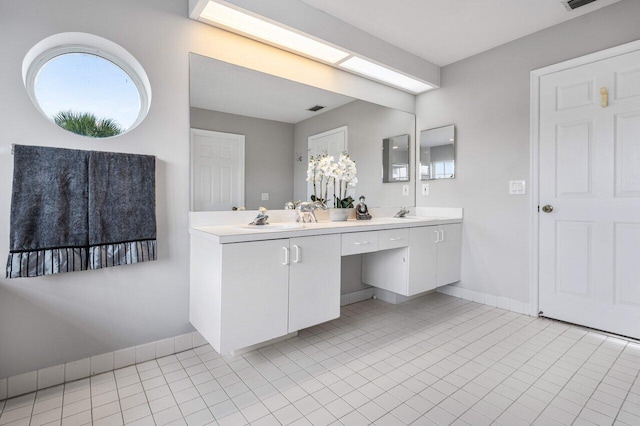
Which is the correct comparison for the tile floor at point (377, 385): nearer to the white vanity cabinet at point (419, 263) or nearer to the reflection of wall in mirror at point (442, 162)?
the white vanity cabinet at point (419, 263)

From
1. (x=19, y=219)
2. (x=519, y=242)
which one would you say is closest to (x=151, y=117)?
(x=19, y=219)

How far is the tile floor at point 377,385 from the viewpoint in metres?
1.51

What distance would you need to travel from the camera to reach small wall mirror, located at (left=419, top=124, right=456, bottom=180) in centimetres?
332

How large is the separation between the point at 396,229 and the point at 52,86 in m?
2.48

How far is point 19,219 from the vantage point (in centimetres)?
159

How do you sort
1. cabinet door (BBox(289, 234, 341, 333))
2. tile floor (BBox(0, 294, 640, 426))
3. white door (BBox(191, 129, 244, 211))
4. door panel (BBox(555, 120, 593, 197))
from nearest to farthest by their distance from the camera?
tile floor (BBox(0, 294, 640, 426)), cabinet door (BBox(289, 234, 341, 333)), white door (BBox(191, 129, 244, 211)), door panel (BBox(555, 120, 593, 197))

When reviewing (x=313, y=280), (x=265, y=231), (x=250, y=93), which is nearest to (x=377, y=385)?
(x=313, y=280)

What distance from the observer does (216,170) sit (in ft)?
7.30

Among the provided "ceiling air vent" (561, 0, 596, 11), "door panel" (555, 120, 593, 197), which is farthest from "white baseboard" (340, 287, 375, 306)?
"ceiling air vent" (561, 0, 596, 11)

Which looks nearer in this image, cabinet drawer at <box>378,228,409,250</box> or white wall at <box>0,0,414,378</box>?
white wall at <box>0,0,414,378</box>

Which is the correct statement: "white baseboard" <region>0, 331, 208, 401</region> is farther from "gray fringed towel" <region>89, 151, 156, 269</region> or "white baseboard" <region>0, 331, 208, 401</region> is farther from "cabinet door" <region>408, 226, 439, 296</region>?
"cabinet door" <region>408, 226, 439, 296</region>

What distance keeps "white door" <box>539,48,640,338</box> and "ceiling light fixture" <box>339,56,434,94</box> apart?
111 centimetres

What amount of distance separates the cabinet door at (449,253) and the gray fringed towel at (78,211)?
97.6 inches

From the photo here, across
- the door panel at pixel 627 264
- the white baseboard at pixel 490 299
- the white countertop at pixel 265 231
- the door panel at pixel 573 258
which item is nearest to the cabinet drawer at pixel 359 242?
the white countertop at pixel 265 231
